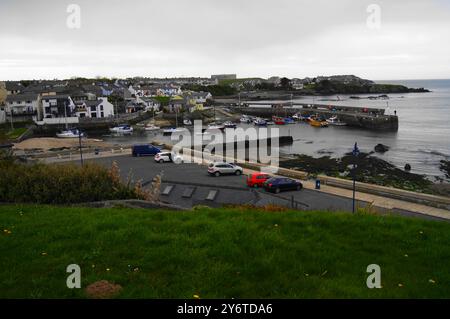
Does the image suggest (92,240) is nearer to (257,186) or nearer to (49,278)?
(49,278)

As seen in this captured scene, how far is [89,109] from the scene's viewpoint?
3095 inches

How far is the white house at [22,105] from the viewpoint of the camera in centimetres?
7538

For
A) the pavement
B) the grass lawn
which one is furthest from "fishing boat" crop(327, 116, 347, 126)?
the grass lawn

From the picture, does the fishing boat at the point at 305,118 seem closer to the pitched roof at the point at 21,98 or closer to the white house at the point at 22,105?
the white house at the point at 22,105

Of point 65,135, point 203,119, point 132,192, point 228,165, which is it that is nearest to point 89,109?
point 65,135

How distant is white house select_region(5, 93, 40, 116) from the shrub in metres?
69.9

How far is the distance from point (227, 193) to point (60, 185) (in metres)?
9.42

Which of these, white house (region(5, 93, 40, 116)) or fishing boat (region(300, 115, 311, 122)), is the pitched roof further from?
fishing boat (region(300, 115, 311, 122))

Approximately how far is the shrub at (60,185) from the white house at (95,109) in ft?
224

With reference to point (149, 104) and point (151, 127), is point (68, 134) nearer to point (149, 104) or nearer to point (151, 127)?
point (151, 127)

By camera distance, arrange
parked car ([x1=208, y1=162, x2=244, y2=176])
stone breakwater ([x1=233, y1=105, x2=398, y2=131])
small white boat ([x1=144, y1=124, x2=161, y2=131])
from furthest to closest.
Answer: small white boat ([x1=144, y1=124, x2=161, y2=131]), stone breakwater ([x1=233, y1=105, x2=398, y2=131]), parked car ([x1=208, y1=162, x2=244, y2=176])

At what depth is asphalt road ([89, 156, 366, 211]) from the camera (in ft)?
60.8
